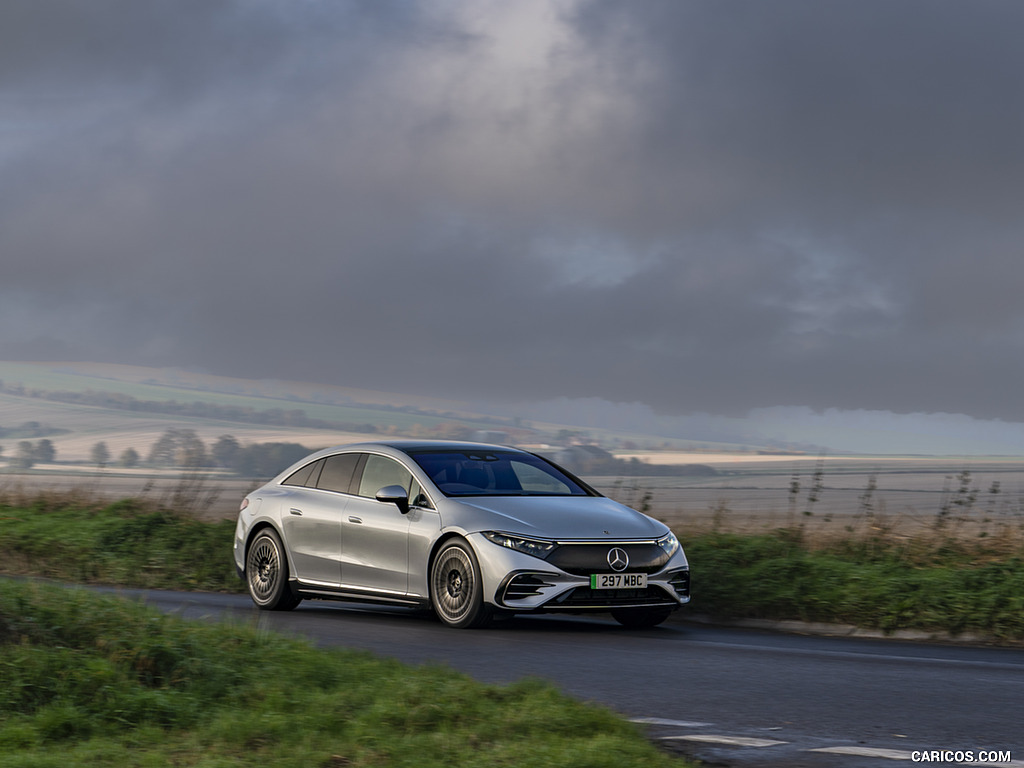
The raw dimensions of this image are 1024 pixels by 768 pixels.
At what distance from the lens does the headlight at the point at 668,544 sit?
38.8 feet

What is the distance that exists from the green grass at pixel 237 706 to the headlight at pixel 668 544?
4.27 metres

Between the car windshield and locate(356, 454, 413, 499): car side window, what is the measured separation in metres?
0.19

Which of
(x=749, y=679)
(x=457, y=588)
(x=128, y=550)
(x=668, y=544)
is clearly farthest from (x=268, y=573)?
(x=749, y=679)

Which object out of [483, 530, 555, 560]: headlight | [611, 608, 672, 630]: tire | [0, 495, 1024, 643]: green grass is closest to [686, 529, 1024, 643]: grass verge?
[0, 495, 1024, 643]: green grass

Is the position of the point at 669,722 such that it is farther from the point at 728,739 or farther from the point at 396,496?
the point at 396,496

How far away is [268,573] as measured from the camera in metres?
13.6

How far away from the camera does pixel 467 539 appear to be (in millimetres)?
11508

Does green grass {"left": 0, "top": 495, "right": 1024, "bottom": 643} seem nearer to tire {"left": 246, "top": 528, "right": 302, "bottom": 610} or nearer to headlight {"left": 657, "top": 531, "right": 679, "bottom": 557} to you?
headlight {"left": 657, "top": 531, "right": 679, "bottom": 557}

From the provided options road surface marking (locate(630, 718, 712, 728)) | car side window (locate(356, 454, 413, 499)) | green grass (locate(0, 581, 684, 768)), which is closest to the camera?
green grass (locate(0, 581, 684, 768))

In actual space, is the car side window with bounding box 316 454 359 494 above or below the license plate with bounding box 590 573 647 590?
above

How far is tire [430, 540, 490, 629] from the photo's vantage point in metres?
11.4

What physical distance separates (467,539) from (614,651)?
182 centimetres

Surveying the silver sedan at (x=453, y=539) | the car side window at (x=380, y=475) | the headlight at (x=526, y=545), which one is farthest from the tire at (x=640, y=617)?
the car side window at (x=380, y=475)

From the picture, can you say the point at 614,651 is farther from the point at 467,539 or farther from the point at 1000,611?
the point at 1000,611
